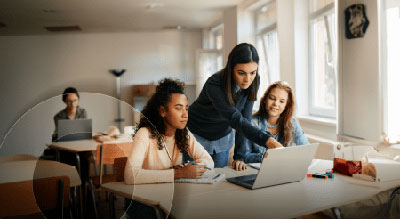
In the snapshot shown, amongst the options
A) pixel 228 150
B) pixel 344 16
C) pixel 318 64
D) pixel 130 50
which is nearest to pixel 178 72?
pixel 130 50

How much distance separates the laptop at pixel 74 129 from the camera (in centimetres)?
30

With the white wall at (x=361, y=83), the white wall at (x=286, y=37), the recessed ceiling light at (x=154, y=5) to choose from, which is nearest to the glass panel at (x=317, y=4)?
the white wall at (x=286, y=37)

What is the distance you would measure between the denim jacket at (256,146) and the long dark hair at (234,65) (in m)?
0.20

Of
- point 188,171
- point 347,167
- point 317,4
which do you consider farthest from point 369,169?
point 317,4

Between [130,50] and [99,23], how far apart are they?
0.06 metres

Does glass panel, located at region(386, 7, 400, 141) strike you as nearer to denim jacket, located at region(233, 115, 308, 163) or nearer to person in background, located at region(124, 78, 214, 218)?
denim jacket, located at region(233, 115, 308, 163)

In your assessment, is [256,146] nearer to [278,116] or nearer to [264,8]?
[278,116]

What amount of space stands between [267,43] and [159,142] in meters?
1.64

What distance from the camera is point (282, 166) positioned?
0.63 meters

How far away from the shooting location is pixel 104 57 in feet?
1.38

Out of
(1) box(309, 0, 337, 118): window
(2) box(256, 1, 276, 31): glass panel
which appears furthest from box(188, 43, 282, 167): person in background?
(2) box(256, 1, 276, 31): glass panel

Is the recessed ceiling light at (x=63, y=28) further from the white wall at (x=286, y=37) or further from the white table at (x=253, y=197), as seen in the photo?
the white wall at (x=286, y=37)

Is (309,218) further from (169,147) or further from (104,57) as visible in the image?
(104,57)

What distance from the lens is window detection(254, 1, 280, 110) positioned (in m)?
1.83
